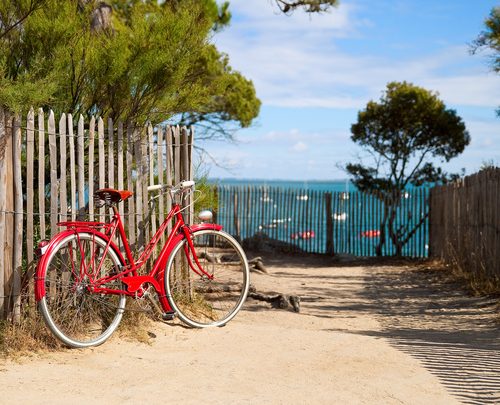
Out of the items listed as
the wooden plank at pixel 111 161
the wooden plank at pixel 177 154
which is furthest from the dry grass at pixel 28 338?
the wooden plank at pixel 177 154

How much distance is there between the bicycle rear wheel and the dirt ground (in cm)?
21

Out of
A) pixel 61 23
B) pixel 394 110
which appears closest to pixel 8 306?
pixel 61 23

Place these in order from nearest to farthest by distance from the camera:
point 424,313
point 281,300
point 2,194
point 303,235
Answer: point 2,194 < point 281,300 < point 424,313 < point 303,235

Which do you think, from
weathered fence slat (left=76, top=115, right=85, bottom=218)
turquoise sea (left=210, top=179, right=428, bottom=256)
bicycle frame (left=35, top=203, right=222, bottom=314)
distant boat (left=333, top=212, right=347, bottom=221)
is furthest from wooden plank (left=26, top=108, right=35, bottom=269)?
distant boat (left=333, top=212, right=347, bottom=221)

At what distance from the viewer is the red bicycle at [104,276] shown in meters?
6.17

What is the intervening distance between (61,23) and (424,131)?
1419 cm

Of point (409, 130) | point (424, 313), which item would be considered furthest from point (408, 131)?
point (424, 313)

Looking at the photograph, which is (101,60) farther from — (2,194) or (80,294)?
(80,294)

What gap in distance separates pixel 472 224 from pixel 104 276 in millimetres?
7857

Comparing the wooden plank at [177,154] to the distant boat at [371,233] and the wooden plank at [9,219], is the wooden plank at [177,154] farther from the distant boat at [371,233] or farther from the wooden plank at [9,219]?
the distant boat at [371,233]

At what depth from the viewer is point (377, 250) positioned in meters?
19.5

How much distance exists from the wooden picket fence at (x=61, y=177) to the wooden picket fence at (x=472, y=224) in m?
5.52

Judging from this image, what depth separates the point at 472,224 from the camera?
12.8 metres

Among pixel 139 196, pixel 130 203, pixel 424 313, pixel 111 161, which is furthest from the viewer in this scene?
pixel 424 313
